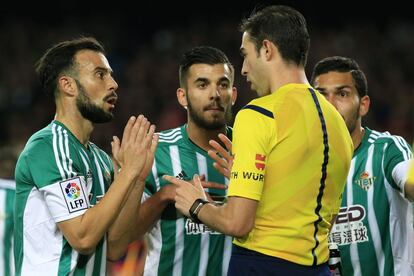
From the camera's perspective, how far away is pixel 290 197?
362 cm

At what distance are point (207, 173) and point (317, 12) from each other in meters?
10.3

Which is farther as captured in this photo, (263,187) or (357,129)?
(357,129)

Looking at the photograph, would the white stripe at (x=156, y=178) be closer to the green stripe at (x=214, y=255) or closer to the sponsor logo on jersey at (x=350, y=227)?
the green stripe at (x=214, y=255)

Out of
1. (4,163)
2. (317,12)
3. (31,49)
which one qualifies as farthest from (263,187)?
(317,12)

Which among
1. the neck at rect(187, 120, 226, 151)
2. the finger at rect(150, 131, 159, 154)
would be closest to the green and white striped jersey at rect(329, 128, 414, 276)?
the neck at rect(187, 120, 226, 151)

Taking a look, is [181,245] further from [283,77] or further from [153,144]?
[283,77]

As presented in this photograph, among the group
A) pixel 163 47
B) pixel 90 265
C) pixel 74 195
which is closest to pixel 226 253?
pixel 90 265

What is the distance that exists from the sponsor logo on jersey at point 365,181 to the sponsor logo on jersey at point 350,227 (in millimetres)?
114

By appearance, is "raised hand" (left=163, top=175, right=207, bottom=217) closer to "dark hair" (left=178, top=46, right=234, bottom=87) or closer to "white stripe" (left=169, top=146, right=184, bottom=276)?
"white stripe" (left=169, top=146, right=184, bottom=276)

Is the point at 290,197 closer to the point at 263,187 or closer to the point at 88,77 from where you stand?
the point at 263,187

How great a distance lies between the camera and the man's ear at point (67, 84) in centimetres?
436

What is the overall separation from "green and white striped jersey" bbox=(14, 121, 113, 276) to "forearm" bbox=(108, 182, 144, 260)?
0.19 m

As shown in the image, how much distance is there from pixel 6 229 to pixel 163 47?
28.5ft

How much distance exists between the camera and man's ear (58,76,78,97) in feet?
14.3
